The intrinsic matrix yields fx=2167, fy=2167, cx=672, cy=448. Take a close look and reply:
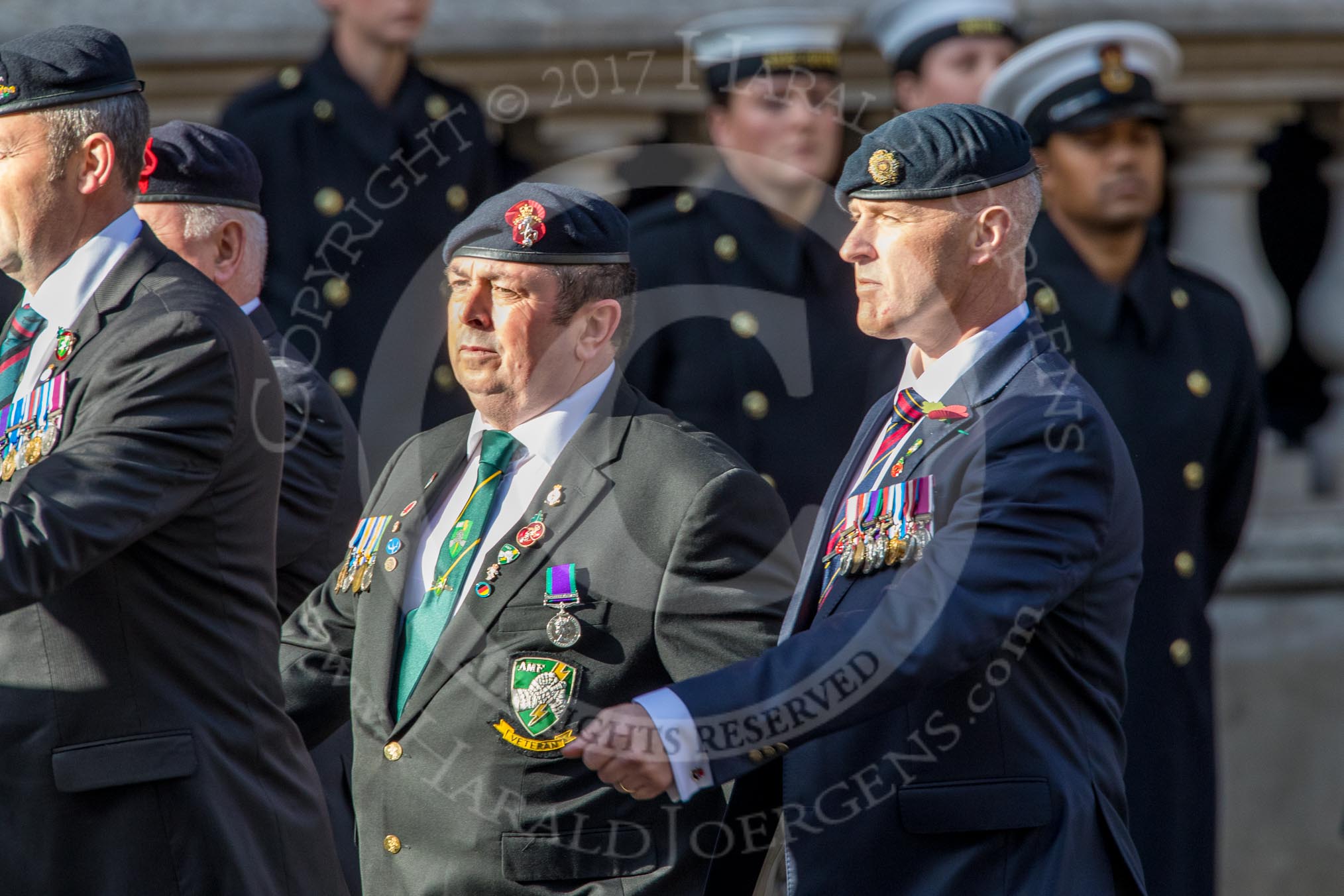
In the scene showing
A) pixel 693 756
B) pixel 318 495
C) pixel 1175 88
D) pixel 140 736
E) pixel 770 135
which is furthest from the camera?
pixel 1175 88

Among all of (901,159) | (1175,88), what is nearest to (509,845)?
(901,159)

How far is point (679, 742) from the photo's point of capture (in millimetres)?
2807

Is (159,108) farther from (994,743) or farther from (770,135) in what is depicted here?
(994,743)

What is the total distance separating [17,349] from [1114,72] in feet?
9.14

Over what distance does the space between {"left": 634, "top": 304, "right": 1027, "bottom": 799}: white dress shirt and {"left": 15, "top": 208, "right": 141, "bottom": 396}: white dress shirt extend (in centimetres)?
102

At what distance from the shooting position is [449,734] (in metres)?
3.28

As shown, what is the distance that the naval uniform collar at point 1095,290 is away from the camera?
4.91m

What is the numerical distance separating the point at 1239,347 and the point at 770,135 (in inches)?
48.1

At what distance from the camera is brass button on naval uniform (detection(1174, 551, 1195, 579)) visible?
15.9 feet

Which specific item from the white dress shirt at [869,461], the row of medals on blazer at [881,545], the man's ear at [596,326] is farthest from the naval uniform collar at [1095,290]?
the row of medals on blazer at [881,545]

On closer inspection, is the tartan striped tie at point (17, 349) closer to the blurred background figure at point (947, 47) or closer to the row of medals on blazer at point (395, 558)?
the row of medals on blazer at point (395, 558)

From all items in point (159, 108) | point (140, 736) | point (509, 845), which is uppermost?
point (159, 108)

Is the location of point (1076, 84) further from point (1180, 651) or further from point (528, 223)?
point (528, 223)

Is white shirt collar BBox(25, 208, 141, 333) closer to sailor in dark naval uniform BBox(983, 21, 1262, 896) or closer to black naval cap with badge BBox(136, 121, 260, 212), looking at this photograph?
black naval cap with badge BBox(136, 121, 260, 212)
